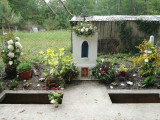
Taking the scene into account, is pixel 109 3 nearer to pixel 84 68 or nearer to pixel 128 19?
Answer: pixel 128 19

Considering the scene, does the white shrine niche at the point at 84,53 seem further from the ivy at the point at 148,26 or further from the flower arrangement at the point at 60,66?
the ivy at the point at 148,26

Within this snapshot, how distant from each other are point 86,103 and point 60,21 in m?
8.52

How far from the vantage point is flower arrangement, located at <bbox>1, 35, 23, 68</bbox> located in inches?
176

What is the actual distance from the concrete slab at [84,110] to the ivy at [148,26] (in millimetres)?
4992

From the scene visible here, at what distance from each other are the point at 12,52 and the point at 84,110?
9.34 feet

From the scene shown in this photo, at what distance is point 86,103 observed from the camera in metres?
3.46

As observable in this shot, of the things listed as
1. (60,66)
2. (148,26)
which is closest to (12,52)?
(60,66)

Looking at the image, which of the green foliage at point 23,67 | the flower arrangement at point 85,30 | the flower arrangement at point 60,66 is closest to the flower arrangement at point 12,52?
the green foliage at point 23,67

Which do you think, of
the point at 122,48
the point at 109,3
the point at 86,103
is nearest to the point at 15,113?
the point at 86,103

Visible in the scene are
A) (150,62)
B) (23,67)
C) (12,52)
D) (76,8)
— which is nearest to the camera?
(150,62)

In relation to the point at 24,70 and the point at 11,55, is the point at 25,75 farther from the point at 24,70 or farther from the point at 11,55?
the point at 11,55

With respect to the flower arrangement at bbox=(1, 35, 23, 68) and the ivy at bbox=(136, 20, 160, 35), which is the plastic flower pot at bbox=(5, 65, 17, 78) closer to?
the flower arrangement at bbox=(1, 35, 23, 68)

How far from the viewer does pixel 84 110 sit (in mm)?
3197

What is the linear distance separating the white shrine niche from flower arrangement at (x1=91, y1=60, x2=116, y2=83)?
17 cm
